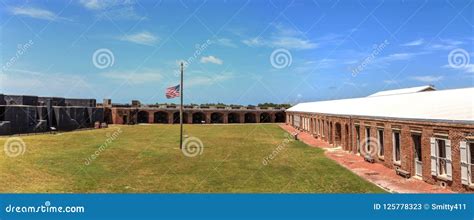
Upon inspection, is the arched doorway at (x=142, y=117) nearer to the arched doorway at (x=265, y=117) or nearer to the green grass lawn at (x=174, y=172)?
the arched doorway at (x=265, y=117)

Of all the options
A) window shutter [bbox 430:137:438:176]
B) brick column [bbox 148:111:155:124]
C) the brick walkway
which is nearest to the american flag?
the brick walkway

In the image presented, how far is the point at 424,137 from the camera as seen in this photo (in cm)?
1420

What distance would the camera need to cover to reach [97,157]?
2030 cm

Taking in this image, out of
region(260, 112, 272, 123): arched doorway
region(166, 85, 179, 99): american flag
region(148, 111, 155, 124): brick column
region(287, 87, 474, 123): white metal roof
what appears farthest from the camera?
region(260, 112, 272, 123): arched doorway

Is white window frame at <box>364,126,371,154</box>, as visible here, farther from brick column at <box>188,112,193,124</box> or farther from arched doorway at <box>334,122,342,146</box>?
brick column at <box>188,112,193,124</box>

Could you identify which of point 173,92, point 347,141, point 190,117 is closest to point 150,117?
point 190,117

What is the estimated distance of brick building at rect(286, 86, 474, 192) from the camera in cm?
1219

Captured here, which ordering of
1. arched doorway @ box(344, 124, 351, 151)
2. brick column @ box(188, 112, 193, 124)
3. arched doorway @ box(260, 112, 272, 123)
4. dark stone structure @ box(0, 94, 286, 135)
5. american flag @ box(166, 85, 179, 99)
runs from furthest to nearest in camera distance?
1. arched doorway @ box(260, 112, 272, 123)
2. brick column @ box(188, 112, 193, 124)
3. dark stone structure @ box(0, 94, 286, 135)
4. american flag @ box(166, 85, 179, 99)
5. arched doorway @ box(344, 124, 351, 151)

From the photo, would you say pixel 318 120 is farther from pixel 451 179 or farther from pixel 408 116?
pixel 451 179

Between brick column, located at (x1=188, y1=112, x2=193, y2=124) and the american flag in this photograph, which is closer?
the american flag

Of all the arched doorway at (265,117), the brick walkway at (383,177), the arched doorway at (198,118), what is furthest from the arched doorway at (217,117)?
the brick walkway at (383,177)

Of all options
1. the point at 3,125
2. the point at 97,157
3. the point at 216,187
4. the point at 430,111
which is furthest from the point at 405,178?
the point at 3,125

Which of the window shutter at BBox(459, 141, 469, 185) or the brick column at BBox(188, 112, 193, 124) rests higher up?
the brick column at BBox(188, 112, 193, 124)

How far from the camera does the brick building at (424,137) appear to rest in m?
12.2
